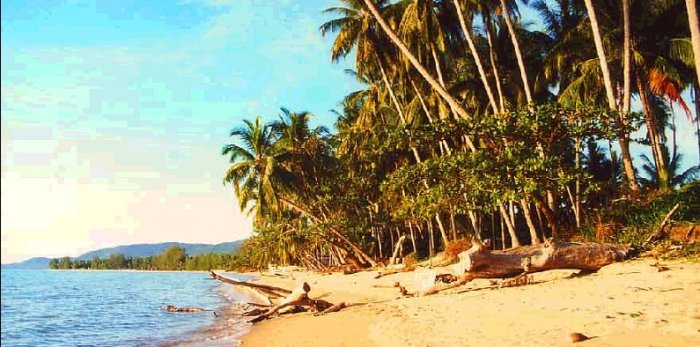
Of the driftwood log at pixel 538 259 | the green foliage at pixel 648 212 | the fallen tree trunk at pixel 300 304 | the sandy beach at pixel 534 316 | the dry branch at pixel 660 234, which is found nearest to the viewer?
the sandy beach at pixel 534 316

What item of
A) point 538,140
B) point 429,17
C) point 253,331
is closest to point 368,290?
point 253,331

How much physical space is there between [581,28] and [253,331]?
60.8 ft

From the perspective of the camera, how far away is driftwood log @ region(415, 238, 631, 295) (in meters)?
11.7

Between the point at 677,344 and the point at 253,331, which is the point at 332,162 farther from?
the point at 677,344

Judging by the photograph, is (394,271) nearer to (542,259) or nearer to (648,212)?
(648,212)

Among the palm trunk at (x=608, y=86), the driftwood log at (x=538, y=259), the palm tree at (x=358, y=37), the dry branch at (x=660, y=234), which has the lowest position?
the driftwood log at (x=538, y=259)

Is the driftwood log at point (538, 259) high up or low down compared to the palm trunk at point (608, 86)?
down

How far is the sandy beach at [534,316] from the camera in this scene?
7004 mm

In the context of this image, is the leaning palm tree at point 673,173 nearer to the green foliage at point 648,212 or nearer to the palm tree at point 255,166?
the green foliage at point 648,212

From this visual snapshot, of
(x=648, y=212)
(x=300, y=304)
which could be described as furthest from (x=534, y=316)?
(x=648, y=212)

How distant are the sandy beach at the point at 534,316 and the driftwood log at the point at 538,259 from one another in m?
0.37

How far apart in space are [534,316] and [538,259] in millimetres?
3493

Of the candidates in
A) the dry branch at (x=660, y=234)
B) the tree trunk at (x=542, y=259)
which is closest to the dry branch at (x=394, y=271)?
the tree trunk at (x=542, y=259)

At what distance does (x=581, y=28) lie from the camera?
21.3 m
